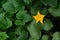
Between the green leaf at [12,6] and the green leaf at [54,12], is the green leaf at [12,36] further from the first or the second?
the green leaf at [54,12]

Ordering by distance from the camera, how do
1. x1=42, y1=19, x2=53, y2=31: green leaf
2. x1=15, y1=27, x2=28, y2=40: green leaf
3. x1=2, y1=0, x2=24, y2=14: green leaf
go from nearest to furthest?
1. x1=42, y1=19, x2=53, y2=31: green leaf
2. x1=15, y1=27, x2=28, y2=40: green leaf
3. x1=2, y1=0, x2=24, y2=14: green leaf

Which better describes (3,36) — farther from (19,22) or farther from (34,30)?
(34,30)

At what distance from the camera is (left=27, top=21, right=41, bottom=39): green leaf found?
2.39m

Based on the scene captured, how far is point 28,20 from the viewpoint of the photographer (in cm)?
250

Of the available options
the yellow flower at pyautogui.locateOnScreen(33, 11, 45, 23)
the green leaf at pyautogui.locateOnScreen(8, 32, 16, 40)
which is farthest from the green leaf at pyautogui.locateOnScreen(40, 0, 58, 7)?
the green leaf at pyautogui.locateOnScreen(8, 32, 16, 40)

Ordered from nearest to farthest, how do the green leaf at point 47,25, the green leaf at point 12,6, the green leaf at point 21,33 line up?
1. the green leaf at point 47,25
2. the green leaf at point 21,33
3. the green leaf at point 12,6

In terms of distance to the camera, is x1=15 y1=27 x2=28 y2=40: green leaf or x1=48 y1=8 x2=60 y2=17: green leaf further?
x1=15 y1=27 x2=28 y2=40: green leaf

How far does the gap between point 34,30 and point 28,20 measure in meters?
0.15

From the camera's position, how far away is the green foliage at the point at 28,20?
7.96ft

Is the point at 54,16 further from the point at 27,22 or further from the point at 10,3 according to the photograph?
the point at 10,3

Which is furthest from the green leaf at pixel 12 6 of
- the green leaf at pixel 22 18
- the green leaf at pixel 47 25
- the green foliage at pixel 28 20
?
the green leaf at pixel 47 25

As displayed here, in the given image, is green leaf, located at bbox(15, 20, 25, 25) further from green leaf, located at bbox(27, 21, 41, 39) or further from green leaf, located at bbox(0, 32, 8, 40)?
green leaf, located at bbox(0, 32, 8, 40)

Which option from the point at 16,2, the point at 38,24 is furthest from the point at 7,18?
Result: the point at 38,24

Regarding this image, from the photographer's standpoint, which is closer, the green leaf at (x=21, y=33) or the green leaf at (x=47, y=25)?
the green leaf at (x=47, y=25)
